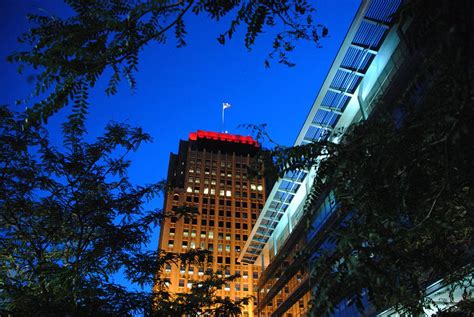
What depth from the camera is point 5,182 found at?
28.3 ft

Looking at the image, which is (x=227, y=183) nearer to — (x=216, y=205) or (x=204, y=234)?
(x=216, y=205)

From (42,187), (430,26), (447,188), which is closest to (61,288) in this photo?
(42,187)

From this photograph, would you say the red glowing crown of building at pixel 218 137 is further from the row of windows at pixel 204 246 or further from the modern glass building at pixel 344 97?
the modern glass building at pixel 344 97

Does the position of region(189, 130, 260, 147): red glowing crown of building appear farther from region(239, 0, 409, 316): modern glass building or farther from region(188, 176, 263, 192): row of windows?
region(239, 0, 409, 316): modern glass building

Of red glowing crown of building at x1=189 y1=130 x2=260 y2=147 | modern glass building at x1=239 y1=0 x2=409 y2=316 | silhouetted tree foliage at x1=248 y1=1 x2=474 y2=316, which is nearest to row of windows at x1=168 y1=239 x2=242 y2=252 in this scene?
red glowing crown of building at x1=189 y1=130 x2=260 y2=147

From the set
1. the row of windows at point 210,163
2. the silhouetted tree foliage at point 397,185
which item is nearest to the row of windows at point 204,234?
the row of windows at point 210,163

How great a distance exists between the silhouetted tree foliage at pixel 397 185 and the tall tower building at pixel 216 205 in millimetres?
59114

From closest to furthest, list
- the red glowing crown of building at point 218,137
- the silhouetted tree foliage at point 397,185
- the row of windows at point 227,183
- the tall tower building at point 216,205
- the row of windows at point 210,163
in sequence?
the silhouetted tree foliage at point 397,185 → the tall tower building at point 216,205 → the row of windows at point 227,183 → the row of windows at point 210,163 → the red glowing crown of building at point 218,137

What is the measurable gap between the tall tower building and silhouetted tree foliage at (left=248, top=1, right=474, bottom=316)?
5911cm

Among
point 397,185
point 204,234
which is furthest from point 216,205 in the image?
point 397,185

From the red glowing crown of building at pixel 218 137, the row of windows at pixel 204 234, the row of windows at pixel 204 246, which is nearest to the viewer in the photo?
the row of windows at pixel 204 246

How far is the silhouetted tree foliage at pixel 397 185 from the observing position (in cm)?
330

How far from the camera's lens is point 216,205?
79062mm

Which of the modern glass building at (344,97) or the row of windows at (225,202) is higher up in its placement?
the row of windows at (225,202)
